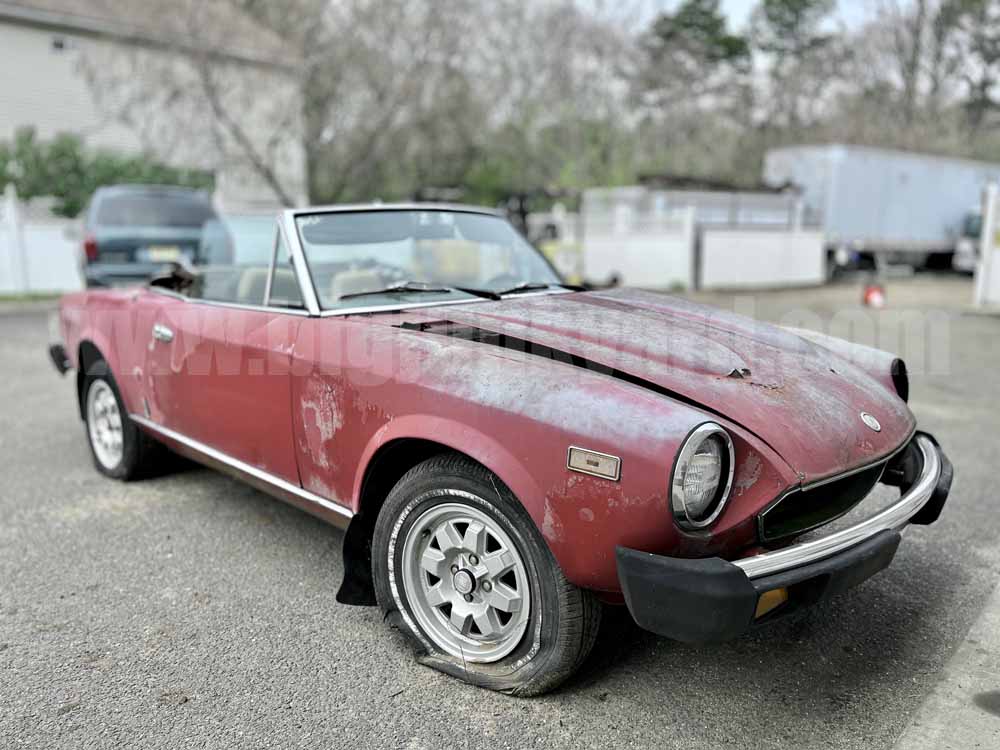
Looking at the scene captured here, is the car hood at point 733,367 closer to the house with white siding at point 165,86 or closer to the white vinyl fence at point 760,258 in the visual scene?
the white vinyl fence at point 760,258

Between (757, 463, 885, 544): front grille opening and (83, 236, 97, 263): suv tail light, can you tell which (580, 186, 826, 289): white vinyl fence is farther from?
(757, 463, 885, 544): front grille opening

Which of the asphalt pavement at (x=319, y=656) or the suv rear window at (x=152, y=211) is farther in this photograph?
the suv rear window at (x=152, y=211)

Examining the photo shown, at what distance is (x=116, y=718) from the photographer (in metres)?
2.29

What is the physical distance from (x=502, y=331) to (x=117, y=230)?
363 inches

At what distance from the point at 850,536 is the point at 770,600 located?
0.36 meters

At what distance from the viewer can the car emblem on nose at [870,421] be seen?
2494 millimetres

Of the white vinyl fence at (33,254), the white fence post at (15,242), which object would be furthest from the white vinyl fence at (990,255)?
the white fence post at (15,242)

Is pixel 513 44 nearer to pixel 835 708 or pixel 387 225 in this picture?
pixel 387 225

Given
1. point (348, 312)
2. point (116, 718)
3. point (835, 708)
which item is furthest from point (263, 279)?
point (835, 708)

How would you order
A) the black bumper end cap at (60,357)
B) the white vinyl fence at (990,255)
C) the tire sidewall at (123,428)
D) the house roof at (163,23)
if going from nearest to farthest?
the tire sidewall at (123,428) → the black bumper end cap at (60,357) → the white vinyl fence at (990,255) → the house roof at (163,23)

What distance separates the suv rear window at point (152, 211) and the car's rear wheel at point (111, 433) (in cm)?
672

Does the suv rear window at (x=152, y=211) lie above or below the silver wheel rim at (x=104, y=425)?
above

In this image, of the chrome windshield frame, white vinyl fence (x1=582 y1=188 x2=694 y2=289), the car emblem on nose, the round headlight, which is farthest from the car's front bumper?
white vinyl fence (x1=582 y1=188 x2=694 y2=289)

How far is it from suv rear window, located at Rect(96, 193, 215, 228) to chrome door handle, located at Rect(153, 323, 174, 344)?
297 inches
